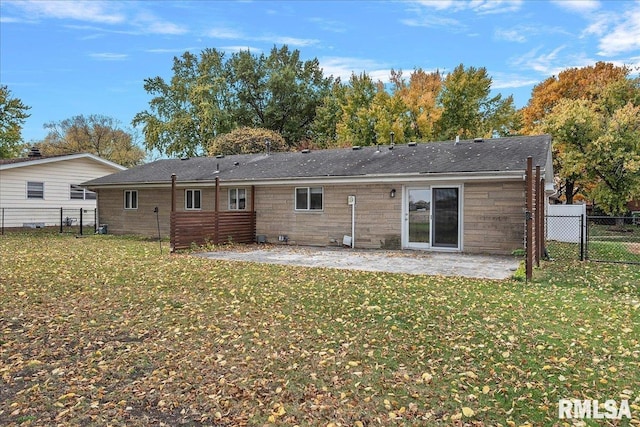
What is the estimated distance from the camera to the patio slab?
8797 millimetres

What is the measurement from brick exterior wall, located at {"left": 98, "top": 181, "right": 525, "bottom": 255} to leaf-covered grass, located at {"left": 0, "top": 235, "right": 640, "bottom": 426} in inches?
148

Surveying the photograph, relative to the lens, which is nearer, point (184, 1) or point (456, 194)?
point (456, 194)

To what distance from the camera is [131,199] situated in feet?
59.7

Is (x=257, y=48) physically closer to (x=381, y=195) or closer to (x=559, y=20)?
(x=559, y=20)

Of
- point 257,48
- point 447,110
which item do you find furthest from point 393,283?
point 257,48

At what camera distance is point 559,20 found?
16.9m

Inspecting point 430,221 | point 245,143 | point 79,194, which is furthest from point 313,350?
point 245,143


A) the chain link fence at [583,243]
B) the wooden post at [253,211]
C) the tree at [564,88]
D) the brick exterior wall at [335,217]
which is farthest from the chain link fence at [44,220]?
the tree at [564,88]

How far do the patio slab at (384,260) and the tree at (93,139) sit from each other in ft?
101

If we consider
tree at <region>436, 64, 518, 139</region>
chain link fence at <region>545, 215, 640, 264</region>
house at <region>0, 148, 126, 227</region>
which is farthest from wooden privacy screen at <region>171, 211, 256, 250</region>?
tree at <region>436, 64, 518, 139</region>

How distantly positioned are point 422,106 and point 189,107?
789 inches

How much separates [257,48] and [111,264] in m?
32.6

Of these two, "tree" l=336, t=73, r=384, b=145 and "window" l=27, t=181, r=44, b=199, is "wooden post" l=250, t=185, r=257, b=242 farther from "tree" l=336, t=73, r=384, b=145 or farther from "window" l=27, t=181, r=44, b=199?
"tree" l=336, t=73, r=384, b=145

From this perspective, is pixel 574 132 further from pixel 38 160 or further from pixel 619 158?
pixel 38 160
